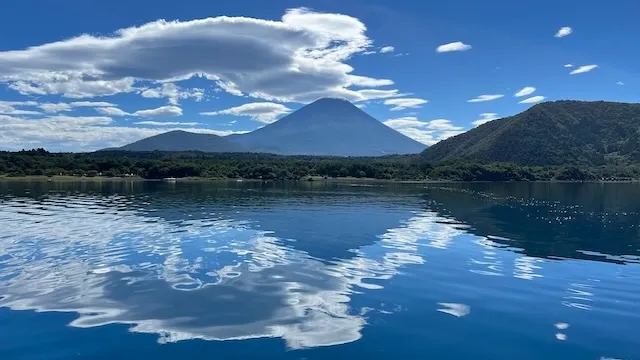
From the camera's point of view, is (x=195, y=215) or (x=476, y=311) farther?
(x=195, y=215)

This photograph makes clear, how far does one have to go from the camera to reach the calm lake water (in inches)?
575

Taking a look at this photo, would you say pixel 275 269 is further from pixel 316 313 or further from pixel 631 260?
pixel 631 260

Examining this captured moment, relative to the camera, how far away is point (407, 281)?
2172 cm

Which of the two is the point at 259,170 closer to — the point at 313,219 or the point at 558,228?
the point at 313,219

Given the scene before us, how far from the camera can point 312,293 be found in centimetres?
1975

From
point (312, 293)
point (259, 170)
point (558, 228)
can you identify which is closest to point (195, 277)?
point (312, 293)

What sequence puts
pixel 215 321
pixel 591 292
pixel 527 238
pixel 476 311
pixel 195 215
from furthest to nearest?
1. pixel 195 215
2. pixel 527 238
3. pixel 591 292
4. pixel 476 311
5. pixel 215 321

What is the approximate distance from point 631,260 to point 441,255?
10.2 metres

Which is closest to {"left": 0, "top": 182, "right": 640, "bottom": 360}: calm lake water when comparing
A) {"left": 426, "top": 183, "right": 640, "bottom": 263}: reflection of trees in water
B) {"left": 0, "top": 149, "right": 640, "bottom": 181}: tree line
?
{"left": 426, "top": 183, "right": 640, "bottom": 263}: reflection of trees in water

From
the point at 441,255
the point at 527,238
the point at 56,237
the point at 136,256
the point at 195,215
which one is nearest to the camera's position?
the point at 136,256

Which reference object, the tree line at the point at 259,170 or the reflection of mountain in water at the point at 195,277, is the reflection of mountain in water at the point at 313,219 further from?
the tree line at the point at 259,170

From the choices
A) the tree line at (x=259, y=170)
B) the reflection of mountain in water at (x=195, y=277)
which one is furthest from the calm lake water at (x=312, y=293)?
the tree line at (x=259, y=170)

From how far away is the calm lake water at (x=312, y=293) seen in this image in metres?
14.6

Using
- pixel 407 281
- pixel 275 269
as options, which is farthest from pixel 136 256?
pixel 407 281
